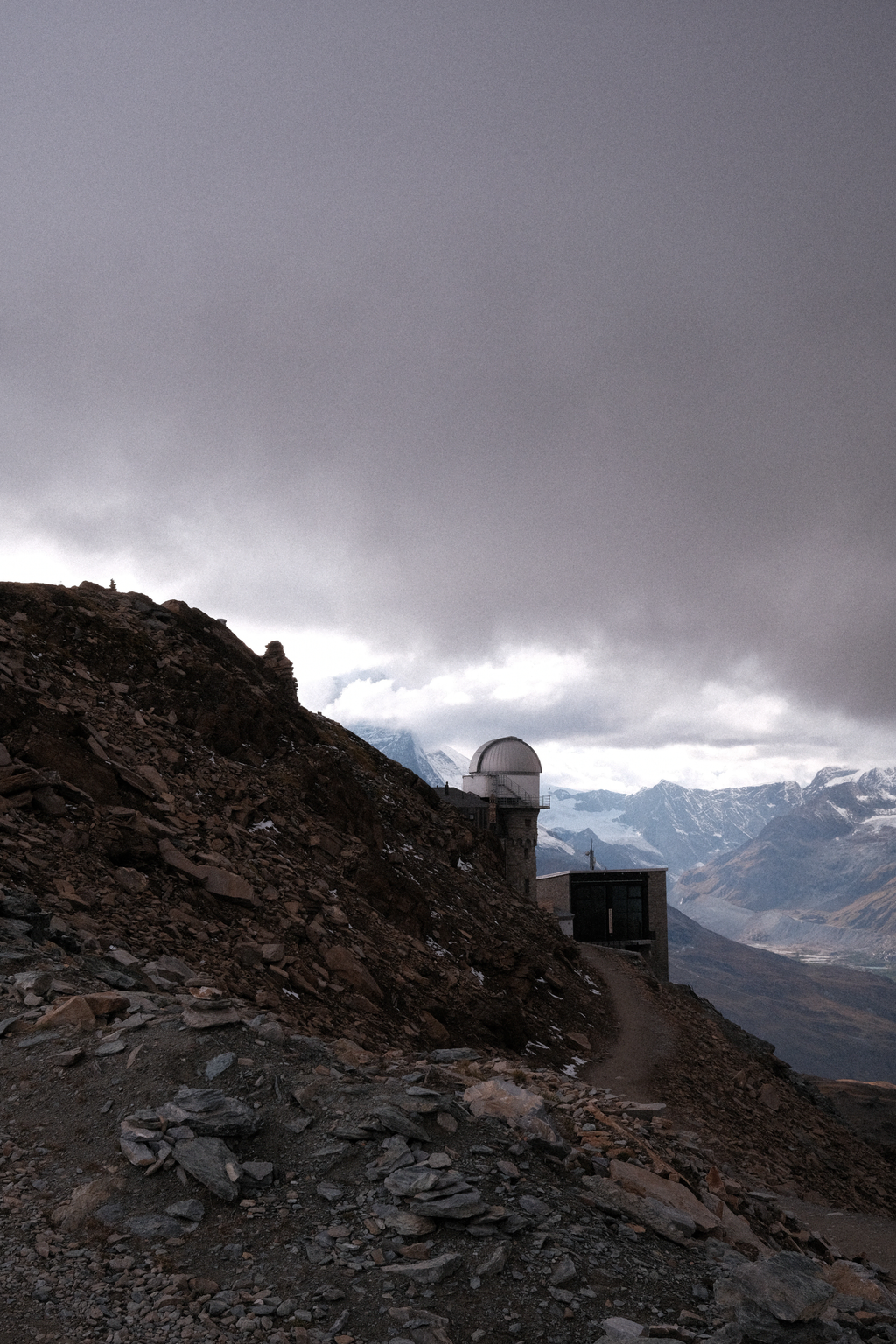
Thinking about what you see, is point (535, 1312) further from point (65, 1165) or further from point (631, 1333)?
point (65, 1165)

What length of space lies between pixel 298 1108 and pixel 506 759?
6277cm

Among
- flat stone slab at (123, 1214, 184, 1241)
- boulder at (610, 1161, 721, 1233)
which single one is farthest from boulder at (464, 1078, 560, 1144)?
flat stone slab at (123, 1214, 184, 1241)

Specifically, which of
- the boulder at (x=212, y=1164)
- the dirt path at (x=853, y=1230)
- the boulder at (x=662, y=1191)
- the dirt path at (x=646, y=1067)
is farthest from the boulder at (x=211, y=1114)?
the dirt path at (x=853, y=1230)

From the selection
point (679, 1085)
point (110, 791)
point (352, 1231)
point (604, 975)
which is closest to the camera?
point (352, 1231)

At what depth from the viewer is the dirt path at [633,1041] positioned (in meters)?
24.3

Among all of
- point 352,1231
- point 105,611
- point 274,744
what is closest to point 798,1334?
point 352,1231

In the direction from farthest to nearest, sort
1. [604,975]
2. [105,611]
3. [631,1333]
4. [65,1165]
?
1. [604,975]
2. [105,611]
3. [65,1165]
4. [631,1333]

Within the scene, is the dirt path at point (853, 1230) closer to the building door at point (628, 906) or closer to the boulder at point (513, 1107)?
the boulder at point (513, 1107)

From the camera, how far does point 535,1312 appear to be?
711cm

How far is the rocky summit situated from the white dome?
42306mm

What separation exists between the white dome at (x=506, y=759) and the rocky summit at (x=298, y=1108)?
42306 millimetres

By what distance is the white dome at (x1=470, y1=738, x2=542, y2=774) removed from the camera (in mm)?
71750

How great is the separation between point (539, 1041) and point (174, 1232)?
20.2m

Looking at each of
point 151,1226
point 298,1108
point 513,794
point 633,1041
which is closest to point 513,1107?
point 298,1108
